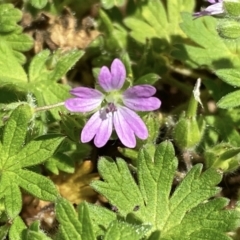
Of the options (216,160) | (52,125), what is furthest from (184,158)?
(52,125)

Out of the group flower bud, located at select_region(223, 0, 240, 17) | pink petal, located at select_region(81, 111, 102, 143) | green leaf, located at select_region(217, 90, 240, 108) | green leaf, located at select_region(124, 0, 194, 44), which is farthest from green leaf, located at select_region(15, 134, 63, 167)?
green leaf, located at select_region(124, 0, 194, 44)

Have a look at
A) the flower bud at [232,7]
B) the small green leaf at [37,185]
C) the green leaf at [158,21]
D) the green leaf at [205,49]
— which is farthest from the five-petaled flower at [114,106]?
the green leaf at [158,21]

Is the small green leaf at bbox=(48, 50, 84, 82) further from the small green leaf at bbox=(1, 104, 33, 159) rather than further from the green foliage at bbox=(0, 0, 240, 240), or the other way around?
the small green leaf at bbox=(1, 104, 33, 159)

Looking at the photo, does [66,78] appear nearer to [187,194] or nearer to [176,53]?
[176,53]

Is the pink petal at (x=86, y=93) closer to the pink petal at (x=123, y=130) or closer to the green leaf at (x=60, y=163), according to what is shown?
the pink petal at (x=123, y=130)

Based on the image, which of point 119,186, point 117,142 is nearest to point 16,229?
point 119,186
